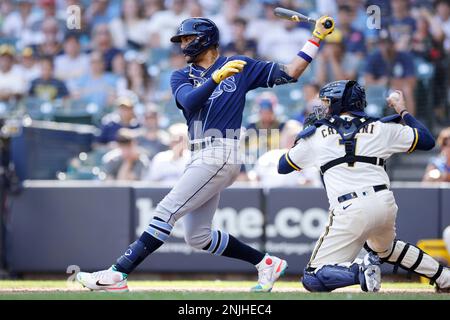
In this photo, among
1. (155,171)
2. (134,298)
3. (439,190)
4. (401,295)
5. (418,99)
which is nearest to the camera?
(134,298)

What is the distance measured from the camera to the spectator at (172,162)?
11.2 metres

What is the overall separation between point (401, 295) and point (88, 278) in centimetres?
226

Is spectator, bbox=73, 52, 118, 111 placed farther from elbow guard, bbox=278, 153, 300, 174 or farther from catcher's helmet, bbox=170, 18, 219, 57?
elbow guard, bbox=278, 153, 300, 174

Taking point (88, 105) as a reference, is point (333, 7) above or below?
above

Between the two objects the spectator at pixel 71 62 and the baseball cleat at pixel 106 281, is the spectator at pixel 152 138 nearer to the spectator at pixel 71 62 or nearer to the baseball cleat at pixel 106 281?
the spectator at pixel 71 62

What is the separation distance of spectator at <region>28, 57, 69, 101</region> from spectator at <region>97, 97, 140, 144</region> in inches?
56.3

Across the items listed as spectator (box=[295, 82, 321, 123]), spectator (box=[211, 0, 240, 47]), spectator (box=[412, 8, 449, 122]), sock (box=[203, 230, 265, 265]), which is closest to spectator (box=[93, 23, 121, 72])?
spectator (box=[211, 0, 240, 47])

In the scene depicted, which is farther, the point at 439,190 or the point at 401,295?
the point at 439,190

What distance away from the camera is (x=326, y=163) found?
686cm

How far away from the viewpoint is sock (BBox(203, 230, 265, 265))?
7141 millimetres

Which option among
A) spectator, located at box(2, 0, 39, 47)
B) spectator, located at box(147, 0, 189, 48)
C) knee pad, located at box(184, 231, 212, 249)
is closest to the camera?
knee pad, located at box(184, 231, 212, 249)

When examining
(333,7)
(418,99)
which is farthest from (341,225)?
(333,7)

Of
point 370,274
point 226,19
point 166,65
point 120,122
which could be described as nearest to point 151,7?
point 166,65

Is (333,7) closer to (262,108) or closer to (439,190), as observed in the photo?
(262,108)
